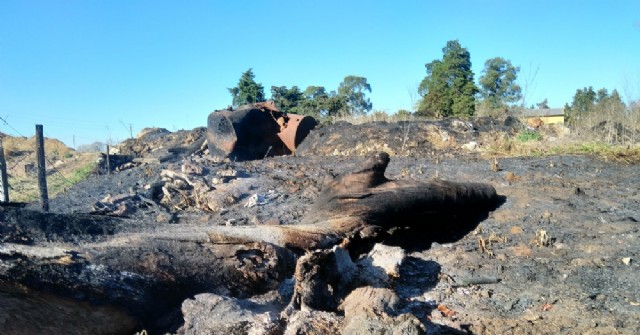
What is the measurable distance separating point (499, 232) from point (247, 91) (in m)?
19.2

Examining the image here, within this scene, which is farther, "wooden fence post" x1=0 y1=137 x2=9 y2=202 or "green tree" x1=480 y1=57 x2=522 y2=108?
"green tree" x1=480 y1=57 x2=522 y2=108

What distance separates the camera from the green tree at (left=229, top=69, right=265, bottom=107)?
71.9 ft

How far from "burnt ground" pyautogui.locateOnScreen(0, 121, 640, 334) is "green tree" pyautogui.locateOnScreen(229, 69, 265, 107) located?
1423 cm

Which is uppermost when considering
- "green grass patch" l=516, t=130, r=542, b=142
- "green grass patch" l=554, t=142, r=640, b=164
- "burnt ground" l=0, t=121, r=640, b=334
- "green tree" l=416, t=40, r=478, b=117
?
"green tree" l=416, t=40, r=478, b=117

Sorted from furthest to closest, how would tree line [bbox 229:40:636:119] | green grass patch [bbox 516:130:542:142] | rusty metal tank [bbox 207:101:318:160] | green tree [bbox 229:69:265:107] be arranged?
green tree [bbox 229:69:265:107]
tree line [bbox 229:40:636:119]
rusty metal tank [bbox 207:101:318:160]
green grass patch [bbox 516:130:542:142]

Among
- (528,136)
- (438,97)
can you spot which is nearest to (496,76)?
(438,97)

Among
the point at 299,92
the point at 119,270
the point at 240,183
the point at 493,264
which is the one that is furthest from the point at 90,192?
the point at 299,92

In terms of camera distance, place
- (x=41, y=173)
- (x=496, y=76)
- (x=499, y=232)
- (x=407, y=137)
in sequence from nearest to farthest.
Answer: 1. (x=499, y=232)
2. (x=41, y=173)
3. (x=407, y=137)
4. (x=496, y=76)

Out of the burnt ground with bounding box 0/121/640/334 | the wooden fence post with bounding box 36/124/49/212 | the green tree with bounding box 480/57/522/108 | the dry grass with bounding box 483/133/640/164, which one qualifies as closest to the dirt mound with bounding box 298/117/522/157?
the dry grass with bounding box 483/133/640/164

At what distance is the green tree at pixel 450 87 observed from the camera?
A: 61.3 ft

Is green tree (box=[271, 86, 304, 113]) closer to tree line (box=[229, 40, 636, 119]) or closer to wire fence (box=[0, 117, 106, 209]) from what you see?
tree line (box=[229, 40, 636, 119])

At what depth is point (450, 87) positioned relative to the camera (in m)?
22.6

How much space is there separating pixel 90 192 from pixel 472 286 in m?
6.44

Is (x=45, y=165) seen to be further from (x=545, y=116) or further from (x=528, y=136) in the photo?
(x=545, y=116)
